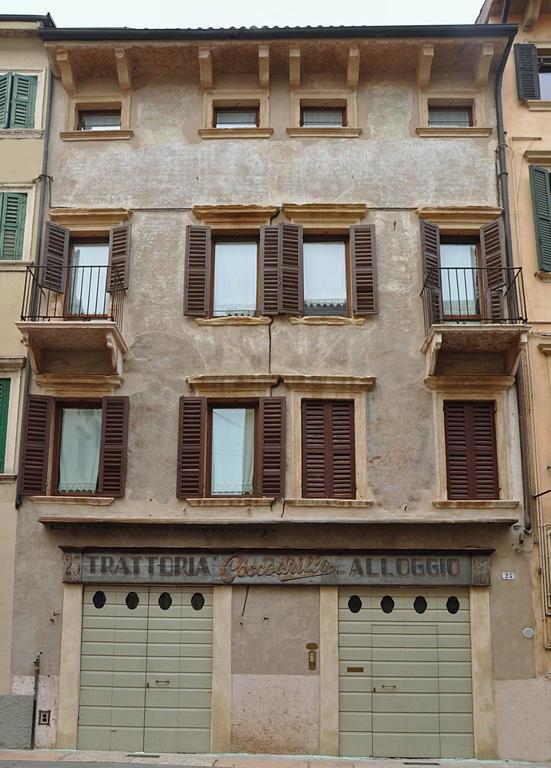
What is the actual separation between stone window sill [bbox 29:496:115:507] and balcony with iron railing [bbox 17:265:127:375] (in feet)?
7.20

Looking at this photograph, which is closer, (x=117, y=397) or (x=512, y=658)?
(x=512, y=658)

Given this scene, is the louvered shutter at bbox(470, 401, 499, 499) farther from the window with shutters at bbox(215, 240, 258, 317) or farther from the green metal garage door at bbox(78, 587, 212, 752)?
the green metal garage door at bbox(78, 587, 212, 752)

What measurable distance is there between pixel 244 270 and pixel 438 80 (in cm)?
547

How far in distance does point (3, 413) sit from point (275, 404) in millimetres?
4824

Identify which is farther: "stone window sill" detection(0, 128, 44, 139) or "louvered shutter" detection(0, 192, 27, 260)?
"stone window sill" detection(0, 128, 44, 139)

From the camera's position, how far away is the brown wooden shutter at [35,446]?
15.0m

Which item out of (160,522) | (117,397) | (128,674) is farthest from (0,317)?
(128,674)

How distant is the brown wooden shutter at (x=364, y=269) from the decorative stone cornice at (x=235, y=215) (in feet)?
5.37

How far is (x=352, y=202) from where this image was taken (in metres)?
16.3

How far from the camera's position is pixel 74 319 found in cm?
1586

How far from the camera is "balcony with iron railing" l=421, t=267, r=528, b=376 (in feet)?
47.8

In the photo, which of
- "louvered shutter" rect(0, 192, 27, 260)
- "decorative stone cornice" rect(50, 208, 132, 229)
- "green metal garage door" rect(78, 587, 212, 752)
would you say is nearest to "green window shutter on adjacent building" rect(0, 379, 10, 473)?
"louvered shutter" rect(0, 192, 27, 260)

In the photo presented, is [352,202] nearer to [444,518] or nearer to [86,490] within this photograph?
[444,518]

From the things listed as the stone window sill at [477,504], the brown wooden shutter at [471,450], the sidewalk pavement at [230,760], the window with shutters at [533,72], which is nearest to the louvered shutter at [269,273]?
the brown wooden shutter at [471,450]
